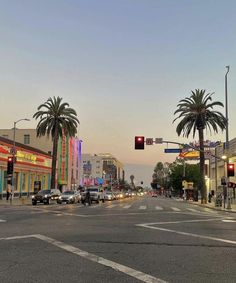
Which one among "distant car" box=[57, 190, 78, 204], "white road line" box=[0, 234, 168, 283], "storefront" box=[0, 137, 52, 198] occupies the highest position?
"storefront" box=[0, 137, 52, 198]

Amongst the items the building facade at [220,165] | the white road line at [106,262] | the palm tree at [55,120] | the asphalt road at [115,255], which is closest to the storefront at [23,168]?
the palm tree at [55,120]

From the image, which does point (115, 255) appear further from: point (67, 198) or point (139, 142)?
point (67, 198)

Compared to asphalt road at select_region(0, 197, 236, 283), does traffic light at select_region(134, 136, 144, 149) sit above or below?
above

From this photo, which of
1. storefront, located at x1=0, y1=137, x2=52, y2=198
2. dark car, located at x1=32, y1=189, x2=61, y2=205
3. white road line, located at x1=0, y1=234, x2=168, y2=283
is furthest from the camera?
storefront, located at x1=0, y1=137, x2=52, y2=198

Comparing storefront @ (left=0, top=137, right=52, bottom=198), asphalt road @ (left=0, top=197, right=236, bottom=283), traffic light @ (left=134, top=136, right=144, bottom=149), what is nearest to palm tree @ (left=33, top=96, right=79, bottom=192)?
storefront @ (left=0, top=137, right=52, bottom=198)

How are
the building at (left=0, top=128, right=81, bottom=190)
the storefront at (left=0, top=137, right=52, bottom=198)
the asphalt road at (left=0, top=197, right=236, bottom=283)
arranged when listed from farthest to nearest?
1. the building at (left=0, top=128, right=81, bottom=190)
2. the storefront at (left=0, top=137, right=52, bottom=198)
3. the asphalt road at (left=0, top=197, right=236, bottom=283)

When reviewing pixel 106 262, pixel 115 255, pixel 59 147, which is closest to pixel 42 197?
pixel 115 255

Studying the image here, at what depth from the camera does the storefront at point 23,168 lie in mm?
60475

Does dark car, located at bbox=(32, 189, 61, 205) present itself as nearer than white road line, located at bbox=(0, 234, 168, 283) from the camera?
No

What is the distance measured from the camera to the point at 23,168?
6856cm

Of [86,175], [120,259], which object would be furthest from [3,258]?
[86,175]

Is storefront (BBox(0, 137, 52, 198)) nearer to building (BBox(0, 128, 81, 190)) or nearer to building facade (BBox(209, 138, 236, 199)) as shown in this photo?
building (BBox(0, 128, 81, 190))

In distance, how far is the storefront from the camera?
60475mm

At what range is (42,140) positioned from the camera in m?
101
